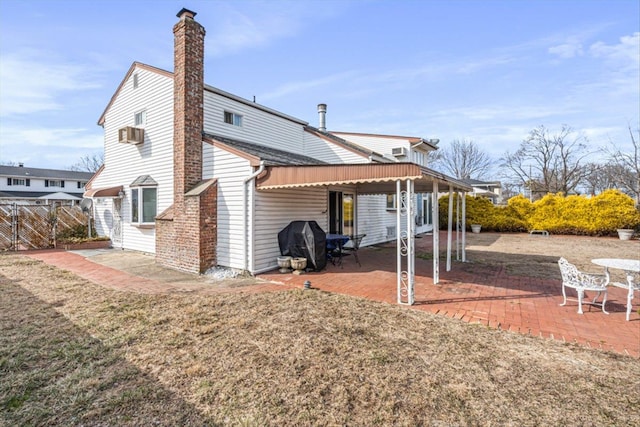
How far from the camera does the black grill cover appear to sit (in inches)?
314

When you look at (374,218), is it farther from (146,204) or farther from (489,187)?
(489,187)

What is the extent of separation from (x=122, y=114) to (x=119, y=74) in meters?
1.53

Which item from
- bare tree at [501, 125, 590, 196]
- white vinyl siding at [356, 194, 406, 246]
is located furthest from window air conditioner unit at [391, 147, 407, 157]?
bare tree at [501, 125, 590, 196]

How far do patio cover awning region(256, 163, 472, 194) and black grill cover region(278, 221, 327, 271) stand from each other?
1.46m

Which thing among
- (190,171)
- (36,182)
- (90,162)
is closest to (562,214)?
(190,171)

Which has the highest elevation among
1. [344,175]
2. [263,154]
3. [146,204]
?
[263,154]

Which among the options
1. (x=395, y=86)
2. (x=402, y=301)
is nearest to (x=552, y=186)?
(x=395, y=86)

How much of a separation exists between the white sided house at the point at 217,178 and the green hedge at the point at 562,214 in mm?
10716

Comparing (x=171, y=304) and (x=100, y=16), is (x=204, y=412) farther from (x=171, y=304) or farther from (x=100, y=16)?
(x=100, y=16)

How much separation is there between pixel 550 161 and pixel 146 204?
42425 mm

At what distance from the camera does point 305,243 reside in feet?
26.3

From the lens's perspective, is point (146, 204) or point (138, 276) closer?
point (138, 276)

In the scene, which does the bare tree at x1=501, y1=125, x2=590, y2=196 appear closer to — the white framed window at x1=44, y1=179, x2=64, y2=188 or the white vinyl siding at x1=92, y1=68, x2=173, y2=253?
the white vinyl siding at x1=92, y1=68, x2=173, y2=253

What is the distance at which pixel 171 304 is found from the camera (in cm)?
547
